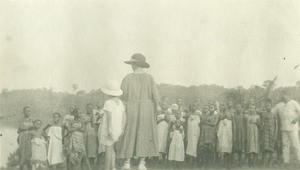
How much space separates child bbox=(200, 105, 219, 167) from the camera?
577 cm

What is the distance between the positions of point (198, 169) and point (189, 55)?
1.08 metres

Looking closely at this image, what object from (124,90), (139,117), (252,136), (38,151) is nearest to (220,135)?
(252,136)

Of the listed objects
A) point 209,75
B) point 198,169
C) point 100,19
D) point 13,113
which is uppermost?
point 100,19

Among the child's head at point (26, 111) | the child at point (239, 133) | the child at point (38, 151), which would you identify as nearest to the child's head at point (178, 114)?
the child at point (239, 133)

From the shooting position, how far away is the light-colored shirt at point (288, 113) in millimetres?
5688

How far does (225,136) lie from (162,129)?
0.61 m

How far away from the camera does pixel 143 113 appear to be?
5.63 metres

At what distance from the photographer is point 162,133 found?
5812mm

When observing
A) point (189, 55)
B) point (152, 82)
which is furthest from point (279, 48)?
point (152, 82)

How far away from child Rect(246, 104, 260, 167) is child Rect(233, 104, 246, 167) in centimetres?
5

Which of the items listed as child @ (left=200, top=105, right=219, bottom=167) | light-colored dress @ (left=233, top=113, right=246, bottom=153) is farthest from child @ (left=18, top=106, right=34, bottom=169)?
light-colored dress @ (left=233, top=113, right=246, bottom=153)

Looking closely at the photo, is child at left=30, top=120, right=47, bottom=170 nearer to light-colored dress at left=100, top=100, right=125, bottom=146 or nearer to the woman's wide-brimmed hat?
light-colored dress at left=100, top=100, right=125, bottom=146

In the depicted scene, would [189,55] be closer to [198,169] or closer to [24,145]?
[198,169]

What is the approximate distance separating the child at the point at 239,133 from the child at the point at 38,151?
1.81 m
